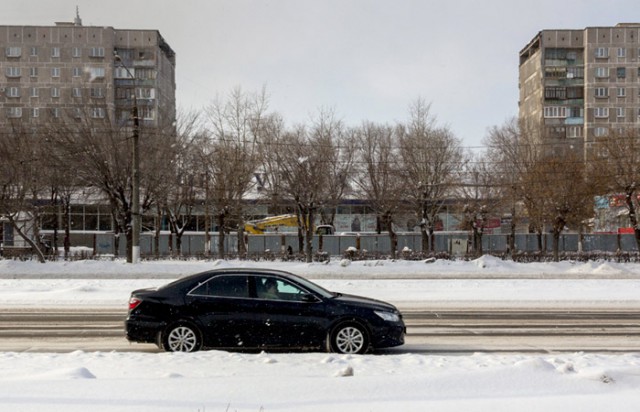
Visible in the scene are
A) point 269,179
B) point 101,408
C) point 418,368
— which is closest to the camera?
point 101,408

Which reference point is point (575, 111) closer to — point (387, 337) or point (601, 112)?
point (601, 112)

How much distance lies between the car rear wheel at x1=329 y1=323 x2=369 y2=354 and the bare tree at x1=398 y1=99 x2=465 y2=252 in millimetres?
31481

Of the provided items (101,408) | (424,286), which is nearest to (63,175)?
(424,286)

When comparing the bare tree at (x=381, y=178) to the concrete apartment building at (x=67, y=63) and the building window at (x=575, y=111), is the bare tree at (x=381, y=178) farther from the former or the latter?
the building window at (x=575, y=111)

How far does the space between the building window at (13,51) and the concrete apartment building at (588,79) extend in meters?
68.1

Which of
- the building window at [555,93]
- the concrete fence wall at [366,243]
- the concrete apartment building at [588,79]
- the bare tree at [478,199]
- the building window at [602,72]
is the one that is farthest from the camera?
the building window at [555,93]

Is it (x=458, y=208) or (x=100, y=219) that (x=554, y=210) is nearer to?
(x=458, y=208)

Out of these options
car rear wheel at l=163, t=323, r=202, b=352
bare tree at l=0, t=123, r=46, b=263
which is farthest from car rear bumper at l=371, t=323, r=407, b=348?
bare tree at l=0, t=123, r=46, b=263

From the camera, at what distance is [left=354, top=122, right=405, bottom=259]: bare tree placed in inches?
1586

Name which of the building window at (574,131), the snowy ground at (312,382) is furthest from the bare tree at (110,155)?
the building window at (574,131)

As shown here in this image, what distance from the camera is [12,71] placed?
78.8 m

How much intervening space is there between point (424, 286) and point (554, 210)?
16111mm

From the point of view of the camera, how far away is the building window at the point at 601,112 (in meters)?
78.5

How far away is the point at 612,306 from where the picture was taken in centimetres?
1727
